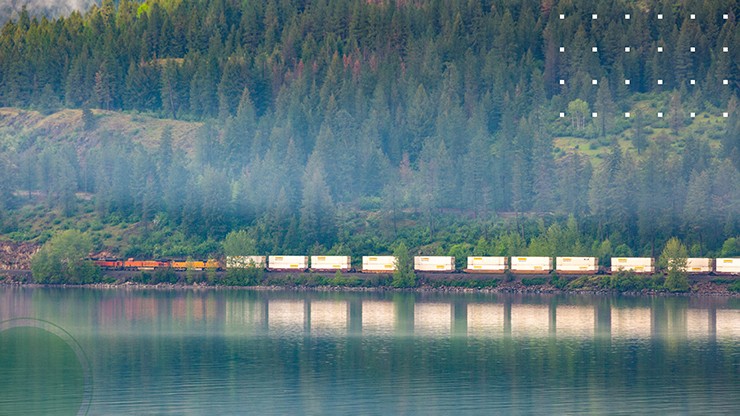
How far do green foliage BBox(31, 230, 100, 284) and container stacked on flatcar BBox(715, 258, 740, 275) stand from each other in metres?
84.5

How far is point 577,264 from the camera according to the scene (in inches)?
7200

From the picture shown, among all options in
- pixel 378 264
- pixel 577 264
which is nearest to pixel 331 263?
pixel 378 264

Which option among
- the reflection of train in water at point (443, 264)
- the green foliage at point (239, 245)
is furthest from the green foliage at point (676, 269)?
the green foliage at point (239, 245)

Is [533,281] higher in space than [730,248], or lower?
lower

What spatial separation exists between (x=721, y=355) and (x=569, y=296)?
6054 cm

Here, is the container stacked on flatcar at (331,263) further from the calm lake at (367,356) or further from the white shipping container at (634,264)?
the white shipping container at (634,264)

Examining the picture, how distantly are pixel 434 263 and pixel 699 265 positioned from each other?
3568 centimetres

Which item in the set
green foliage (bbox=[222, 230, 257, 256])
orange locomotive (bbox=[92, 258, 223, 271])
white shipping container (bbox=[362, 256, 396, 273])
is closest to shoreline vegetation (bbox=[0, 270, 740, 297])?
orange locomotive (bbox=[92, 258, 223, 271])

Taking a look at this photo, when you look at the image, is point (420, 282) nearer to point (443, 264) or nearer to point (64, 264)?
point (443, 264)

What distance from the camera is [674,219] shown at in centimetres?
19175

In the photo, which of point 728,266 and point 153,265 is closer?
point 728,266

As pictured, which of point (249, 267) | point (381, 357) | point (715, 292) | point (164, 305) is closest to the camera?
point (381, 357)

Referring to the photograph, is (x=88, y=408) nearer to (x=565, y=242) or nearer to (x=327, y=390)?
(x=327, y=390)

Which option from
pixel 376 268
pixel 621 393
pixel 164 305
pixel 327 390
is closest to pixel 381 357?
pixel 327 390
